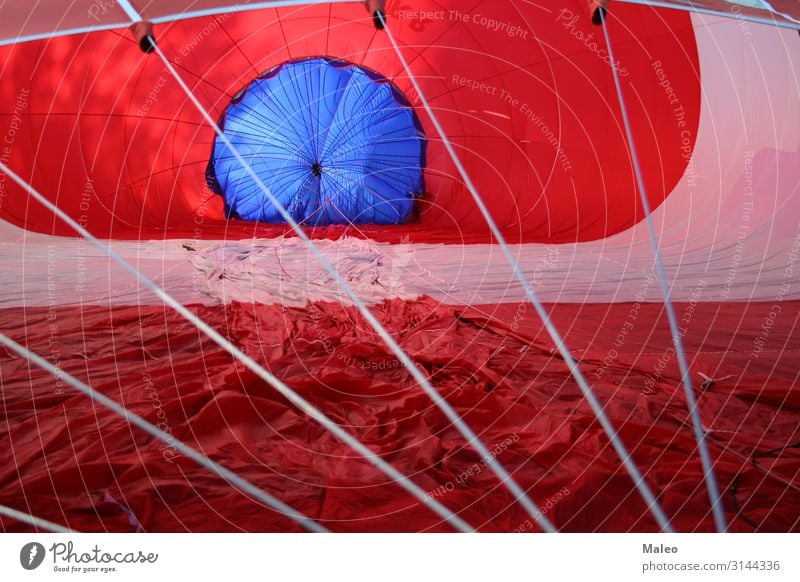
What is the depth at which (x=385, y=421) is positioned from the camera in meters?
1.60

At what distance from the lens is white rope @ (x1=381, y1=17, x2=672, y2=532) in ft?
4.11

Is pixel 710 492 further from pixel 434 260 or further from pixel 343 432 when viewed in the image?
pixel 434 260

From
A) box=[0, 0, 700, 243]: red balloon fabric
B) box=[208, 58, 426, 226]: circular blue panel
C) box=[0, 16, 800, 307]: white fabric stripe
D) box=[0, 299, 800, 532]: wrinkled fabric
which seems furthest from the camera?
box=[208, 58, 426, 226]: circular blue panel

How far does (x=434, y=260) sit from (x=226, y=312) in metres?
1.41

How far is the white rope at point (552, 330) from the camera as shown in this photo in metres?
1.25

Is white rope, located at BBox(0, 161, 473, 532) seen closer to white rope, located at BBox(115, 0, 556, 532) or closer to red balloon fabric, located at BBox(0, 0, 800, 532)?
red balloon fabric, located at BBox(0, 0, 800, 532)

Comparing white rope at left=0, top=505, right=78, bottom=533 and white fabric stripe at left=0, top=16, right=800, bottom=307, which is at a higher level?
white fabric stripe at left=0, top=16, right=800, bottom=307

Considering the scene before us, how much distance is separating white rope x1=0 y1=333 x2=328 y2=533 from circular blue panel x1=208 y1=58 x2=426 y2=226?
10.8 feet

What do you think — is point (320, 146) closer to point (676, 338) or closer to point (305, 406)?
point (676, 338)

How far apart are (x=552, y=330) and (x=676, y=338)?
42 centimetres

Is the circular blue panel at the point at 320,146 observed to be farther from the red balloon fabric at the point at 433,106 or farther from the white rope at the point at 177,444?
the white rope at the point at 177,444
